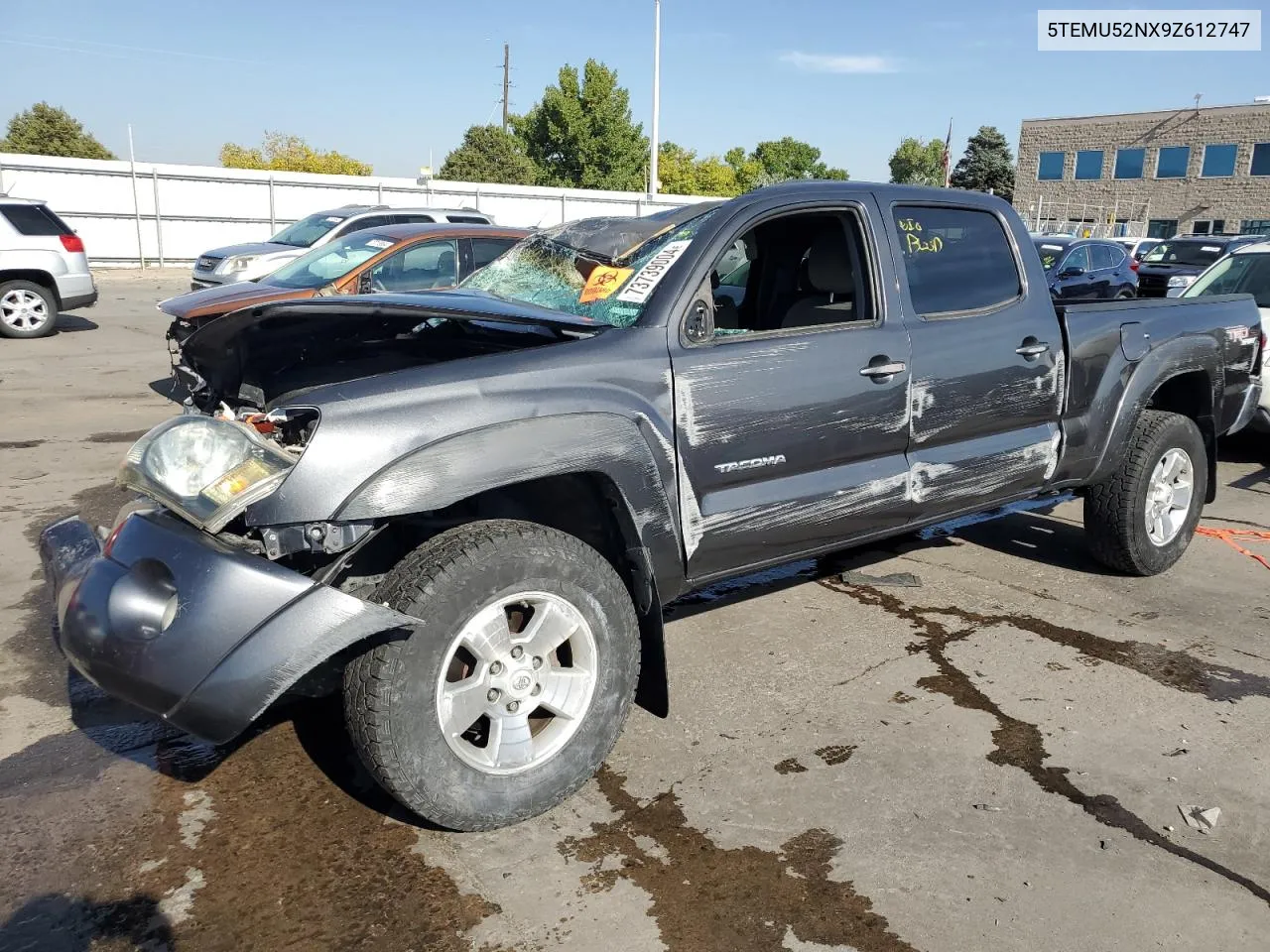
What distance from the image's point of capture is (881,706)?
3.65 m

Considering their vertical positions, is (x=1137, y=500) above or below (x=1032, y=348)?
below

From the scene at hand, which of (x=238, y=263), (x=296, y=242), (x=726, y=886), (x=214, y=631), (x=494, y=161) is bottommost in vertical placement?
(x=726, y=886)

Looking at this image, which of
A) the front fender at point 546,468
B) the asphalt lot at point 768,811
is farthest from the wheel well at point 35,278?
the front fender at point 546,468

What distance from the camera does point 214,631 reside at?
238cm

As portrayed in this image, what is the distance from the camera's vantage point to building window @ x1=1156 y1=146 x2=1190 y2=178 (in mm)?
50188

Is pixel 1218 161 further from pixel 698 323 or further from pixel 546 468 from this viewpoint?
pixel 546 468

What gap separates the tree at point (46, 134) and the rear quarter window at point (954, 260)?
5008 centimetres

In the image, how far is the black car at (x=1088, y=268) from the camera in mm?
15198

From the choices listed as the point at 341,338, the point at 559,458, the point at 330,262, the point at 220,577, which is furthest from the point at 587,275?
the point at 330,262

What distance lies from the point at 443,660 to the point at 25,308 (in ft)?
41.8

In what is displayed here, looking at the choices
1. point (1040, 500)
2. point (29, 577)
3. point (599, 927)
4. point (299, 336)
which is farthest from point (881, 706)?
point (29, 577)

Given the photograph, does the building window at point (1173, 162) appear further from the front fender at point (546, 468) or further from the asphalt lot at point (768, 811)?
the front fender at point (546, 468)

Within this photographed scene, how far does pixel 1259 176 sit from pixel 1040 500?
51.3m

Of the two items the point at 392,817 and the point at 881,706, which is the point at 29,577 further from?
the point at 881,706
